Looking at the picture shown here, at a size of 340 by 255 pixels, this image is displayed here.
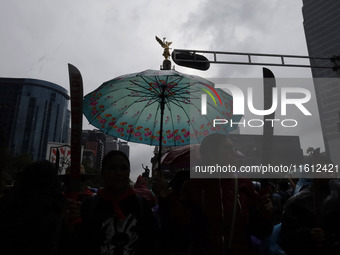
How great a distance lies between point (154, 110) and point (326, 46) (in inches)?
5146

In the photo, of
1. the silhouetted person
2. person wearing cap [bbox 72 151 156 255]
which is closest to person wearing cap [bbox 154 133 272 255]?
person wearing cap [bbox 72 151 156 255]

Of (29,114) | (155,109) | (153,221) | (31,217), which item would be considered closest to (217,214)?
(153,221)

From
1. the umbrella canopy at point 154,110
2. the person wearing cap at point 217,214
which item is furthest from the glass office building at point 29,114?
the person wearing cap at point 217,214

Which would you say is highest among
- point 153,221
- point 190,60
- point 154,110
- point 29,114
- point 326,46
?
point 326,46

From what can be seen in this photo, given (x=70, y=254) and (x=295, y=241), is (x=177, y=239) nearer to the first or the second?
(x=70, y=254)

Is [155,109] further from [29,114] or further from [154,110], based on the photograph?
[29,114]

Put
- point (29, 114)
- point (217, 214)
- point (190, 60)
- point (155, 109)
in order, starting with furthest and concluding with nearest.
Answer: point (29, 114) → point (190, 60) → point (155, 109) → point (217, 214)

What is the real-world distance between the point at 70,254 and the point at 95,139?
13594cm

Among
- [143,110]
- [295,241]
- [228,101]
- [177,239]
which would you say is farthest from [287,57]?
[177,239]

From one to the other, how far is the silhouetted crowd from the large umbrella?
194cm

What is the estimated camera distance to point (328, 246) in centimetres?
205

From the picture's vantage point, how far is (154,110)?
4.68m

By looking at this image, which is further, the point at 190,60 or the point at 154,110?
the point at 190,60

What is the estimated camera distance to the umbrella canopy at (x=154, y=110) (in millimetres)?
4160
